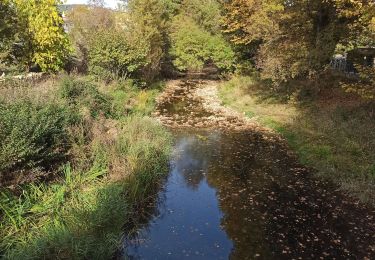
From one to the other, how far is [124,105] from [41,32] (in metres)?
5.85

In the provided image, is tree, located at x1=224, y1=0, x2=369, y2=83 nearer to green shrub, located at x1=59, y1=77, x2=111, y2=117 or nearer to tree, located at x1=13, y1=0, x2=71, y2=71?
green shrub, located at x1=59, y1=77, x2=111, y2=117

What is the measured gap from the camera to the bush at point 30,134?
26.9ft

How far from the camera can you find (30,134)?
Answer: 29.6ft

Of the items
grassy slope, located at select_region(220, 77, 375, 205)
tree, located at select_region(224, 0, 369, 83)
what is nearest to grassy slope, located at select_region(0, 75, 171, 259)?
grassy slope, located at select_region(220, 77, 375, 205)

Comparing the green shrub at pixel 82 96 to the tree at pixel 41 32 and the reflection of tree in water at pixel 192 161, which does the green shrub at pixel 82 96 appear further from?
the tree at pixel 41 32

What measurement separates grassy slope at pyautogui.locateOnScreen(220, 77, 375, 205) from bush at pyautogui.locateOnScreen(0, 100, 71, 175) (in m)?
8.32

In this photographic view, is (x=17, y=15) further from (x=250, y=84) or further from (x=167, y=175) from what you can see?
(x=250, y=84)

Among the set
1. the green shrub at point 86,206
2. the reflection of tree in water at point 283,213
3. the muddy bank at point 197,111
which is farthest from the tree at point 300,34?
the green shrub at point 86,206

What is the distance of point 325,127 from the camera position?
15.8 metres

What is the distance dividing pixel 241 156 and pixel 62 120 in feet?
22.7

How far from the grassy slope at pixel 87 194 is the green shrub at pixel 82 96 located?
0.09m

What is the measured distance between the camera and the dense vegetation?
26.6 ft

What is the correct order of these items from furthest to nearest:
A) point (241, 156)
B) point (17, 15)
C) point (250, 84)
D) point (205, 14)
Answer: point (205, 14)
point (250, 84)
point (17, 15)
point (241, 156)

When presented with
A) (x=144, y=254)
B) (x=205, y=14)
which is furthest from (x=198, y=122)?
(x=205, y=14)
